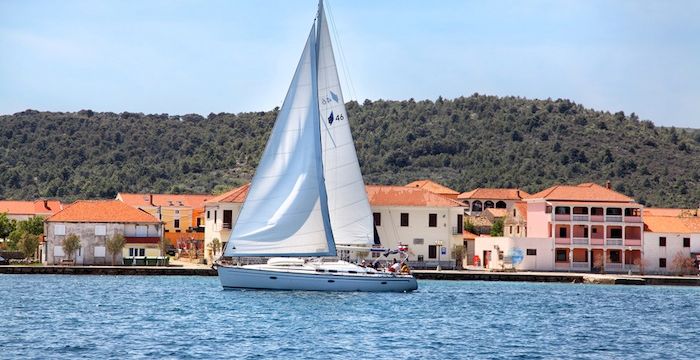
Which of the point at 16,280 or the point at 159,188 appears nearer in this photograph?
the point at 16,280

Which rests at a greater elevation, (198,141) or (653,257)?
(198,141)

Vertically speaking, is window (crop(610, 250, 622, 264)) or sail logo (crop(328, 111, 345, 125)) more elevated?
sail logo (crop(328, 111, 345, 125))

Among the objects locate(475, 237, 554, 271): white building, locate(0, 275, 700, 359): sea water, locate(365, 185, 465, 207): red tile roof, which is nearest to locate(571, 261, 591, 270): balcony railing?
locate(475, 237, 554, 271): white building

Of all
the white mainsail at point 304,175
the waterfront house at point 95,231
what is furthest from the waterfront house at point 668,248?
the white mainsail at point 304,175

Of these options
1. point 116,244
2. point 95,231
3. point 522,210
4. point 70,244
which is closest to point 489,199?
point 522,210

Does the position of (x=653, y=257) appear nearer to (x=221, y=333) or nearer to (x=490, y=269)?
(x=490, y=269)

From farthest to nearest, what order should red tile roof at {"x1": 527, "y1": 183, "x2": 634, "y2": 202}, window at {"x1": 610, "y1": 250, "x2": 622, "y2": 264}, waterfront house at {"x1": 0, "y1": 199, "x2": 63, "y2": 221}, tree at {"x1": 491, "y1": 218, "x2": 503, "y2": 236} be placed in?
waterfront house at {"x1": 0, "y1": 199, "x2": 63, "y2": 221} < tree at {"x1": 491, "y1": 218, "x2": 503, "y2": 236} < window at {"x1": 610, "y1": 250, "x2": 622, "y2": 264} < red tile roof at {"x1": 527, "y1": 183, "x2": 634, "y2": 202}

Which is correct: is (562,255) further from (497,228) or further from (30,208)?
(30,208)

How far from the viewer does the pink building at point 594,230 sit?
287 ft

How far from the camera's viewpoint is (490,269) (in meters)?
87.5

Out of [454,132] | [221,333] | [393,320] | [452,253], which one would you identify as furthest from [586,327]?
[454,132]

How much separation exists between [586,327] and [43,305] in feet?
71.3

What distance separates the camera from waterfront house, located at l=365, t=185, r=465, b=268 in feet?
284

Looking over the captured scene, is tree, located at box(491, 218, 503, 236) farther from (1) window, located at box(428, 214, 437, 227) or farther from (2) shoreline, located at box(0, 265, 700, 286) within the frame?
(2) shoreline, located at box(0, 265, 700, 286)
